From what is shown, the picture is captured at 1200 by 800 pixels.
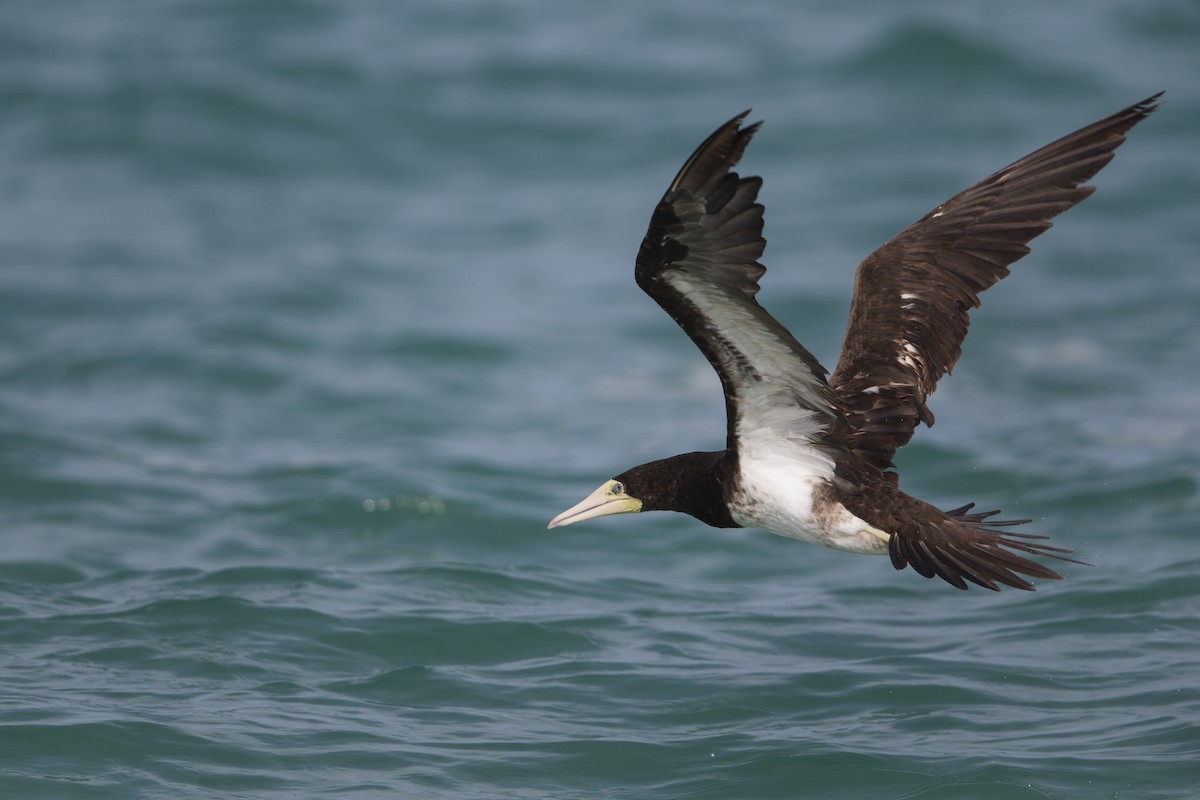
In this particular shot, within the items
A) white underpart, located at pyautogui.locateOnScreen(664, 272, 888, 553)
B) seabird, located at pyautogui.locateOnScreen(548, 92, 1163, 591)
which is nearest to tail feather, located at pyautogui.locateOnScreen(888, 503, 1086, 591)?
seabird, located at pyautogui.locateOnScreen(548, 92, 1163, 591)

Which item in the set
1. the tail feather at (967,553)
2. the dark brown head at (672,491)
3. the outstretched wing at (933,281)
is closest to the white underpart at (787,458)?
the dark brown head at (672,491)

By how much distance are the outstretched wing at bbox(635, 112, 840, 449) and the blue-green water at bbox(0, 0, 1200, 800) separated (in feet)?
5.40

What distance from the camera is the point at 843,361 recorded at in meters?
6.90

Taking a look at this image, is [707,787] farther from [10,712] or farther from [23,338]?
[23,338]

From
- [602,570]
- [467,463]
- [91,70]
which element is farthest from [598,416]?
[91,70]

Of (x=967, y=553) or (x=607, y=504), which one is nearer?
(x=967, y=553)

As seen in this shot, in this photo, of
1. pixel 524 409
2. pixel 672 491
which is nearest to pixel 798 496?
pixel 672 491

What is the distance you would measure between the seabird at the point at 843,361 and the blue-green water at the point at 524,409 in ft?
2.96

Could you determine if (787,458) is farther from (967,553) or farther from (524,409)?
(524,409)

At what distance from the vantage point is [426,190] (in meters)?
15.9

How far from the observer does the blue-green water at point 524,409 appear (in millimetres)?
6383

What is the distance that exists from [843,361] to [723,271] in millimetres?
1863

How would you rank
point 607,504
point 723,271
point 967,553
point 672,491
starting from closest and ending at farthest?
point 723,271, point 967,553, point 672,491, point 607,504

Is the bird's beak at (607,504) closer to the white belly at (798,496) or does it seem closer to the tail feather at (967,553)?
the white belly at (798,496)
